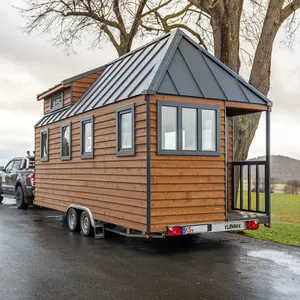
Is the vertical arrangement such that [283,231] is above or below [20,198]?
below

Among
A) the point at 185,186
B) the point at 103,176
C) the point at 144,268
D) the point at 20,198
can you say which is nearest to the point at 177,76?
the point at 185,186

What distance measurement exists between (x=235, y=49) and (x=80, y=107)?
18.5ft

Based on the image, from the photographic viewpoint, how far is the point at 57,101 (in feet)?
47.6

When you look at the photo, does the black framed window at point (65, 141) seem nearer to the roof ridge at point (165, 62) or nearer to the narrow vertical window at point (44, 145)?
the narrow vertical window at point (44, 145)

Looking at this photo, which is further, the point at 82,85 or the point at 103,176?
the point at 82,85

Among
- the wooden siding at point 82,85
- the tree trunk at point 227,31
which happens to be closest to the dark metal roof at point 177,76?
the wooden siding at point 82,85

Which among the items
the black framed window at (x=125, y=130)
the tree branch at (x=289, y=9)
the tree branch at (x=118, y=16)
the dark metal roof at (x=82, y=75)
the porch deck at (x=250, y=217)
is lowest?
the porch deck at (x=250, y=217)

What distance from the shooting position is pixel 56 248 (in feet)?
30.8

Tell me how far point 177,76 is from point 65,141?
5.07 metres

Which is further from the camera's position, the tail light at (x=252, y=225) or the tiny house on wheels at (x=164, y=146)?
the tail light at (x=252, y=225)

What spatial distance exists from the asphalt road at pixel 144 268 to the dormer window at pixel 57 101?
4.50 m

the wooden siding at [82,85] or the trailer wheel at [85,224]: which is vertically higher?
the wooden siding at [82,85]

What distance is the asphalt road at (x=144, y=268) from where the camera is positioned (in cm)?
612

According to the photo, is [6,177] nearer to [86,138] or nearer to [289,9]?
[86,138]
